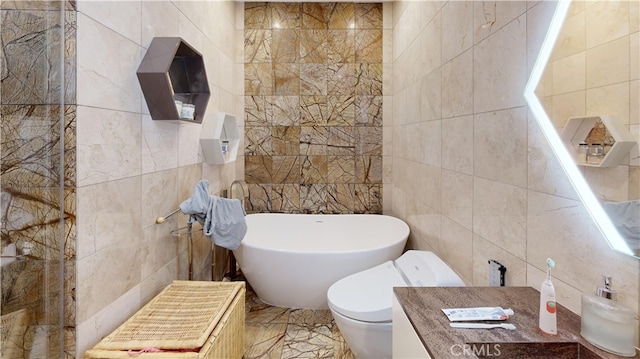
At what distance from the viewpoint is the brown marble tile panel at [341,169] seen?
11.6 ft

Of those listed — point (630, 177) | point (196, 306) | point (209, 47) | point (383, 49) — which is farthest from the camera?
point (383, 49)

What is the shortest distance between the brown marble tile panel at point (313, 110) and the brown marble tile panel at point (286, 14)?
79cm

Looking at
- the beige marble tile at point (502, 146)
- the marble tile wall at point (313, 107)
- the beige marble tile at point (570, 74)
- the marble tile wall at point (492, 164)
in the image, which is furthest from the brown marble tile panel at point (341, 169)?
the beige marble tile at point (570, 74)

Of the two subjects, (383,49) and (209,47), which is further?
(383,49)

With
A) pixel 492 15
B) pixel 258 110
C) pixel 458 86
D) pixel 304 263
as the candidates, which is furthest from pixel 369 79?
pixel 304 263

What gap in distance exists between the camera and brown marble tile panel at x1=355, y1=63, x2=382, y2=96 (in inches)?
138

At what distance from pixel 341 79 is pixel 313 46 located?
0.47m

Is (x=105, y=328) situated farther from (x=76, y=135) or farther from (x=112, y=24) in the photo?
(x=112, y=24)

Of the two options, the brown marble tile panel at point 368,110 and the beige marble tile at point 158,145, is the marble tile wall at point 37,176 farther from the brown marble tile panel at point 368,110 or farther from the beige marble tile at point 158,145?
the brown marble tile panel at point 368,110

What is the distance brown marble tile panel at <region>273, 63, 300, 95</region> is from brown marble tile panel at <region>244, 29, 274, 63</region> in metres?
0.16

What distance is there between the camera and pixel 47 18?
122cm

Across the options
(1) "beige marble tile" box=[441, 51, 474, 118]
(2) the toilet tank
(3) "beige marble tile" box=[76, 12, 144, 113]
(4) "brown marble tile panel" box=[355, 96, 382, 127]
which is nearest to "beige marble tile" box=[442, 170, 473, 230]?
(2) the toilet tank

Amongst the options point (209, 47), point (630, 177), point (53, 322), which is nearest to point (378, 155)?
point (209, 47)

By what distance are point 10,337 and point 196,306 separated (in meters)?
0.69
